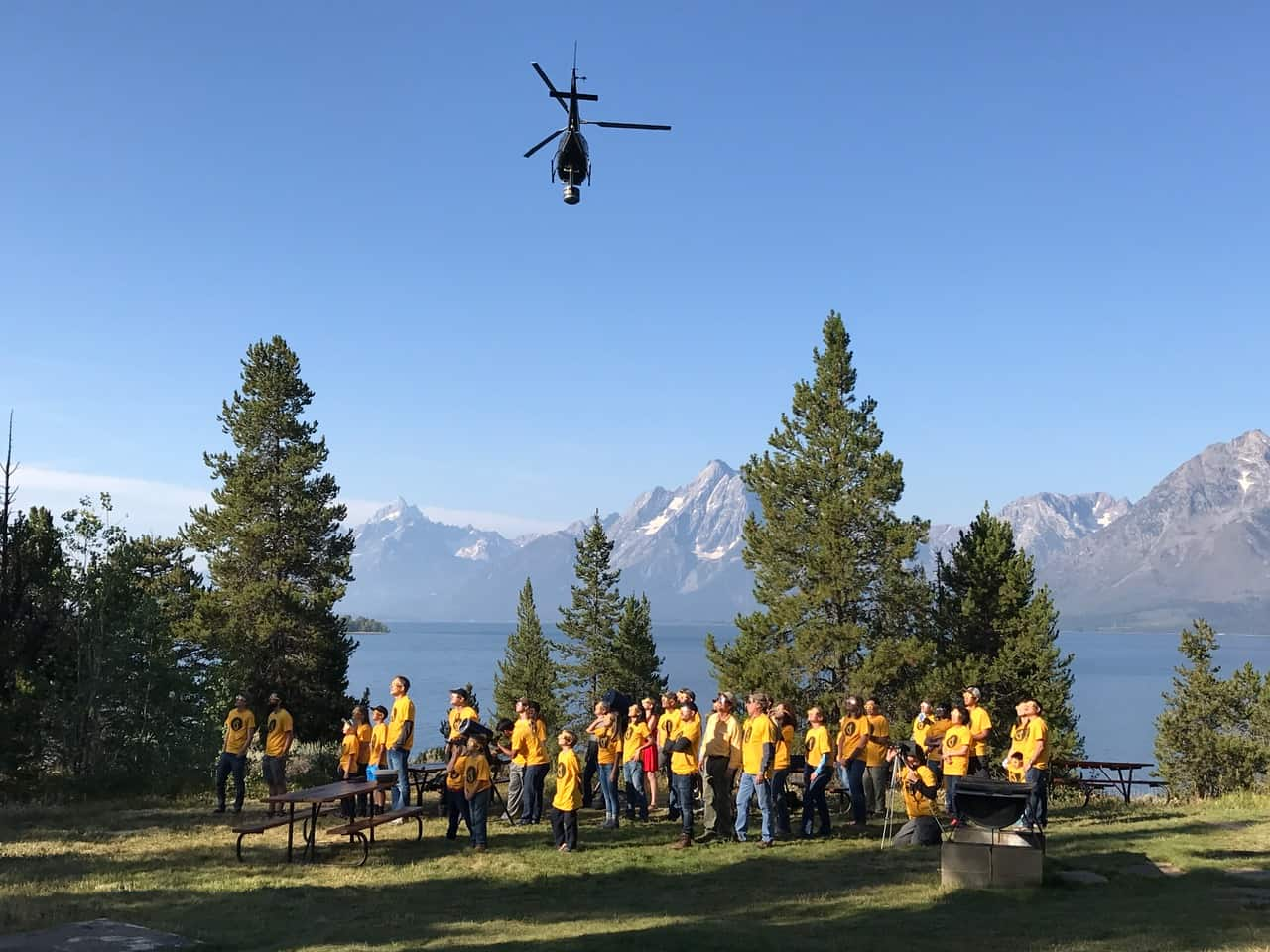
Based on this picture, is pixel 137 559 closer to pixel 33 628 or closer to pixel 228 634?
pixel 33 628

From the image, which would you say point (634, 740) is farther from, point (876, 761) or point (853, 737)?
point (876, 761)

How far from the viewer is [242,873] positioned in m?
11.3

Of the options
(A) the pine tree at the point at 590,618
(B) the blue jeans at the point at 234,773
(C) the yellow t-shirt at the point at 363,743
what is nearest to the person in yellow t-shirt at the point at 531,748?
(C) the yellow t-shirt at the point at 363,743

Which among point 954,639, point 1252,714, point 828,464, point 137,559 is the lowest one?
point 1252,714

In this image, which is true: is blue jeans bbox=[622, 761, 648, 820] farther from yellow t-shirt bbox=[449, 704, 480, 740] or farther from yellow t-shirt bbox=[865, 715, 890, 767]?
yellow t-shirt bbox=[865, 715, 890, 767]

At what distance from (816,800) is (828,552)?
17419 mm

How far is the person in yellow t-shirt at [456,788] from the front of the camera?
→ 12719 millimetres

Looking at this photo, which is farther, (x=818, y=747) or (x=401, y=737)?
(x=401, y=737)

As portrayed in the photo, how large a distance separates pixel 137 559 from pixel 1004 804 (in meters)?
18.5

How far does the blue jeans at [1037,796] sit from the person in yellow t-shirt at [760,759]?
9.59ft

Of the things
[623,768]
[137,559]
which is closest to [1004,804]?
[623,768]

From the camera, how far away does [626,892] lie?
10.3m

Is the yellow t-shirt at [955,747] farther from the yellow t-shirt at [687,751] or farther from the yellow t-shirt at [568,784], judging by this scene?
the yellow t-shirt at [568,784]

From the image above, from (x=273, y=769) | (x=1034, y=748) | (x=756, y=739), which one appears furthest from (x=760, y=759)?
(x=273, y=769)
